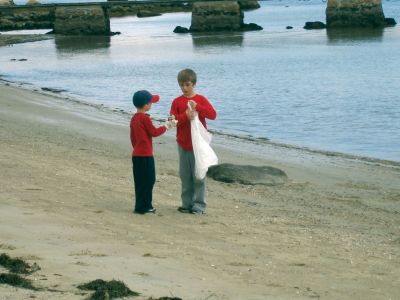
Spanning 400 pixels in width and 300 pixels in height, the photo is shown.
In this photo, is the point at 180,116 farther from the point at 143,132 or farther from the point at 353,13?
the point at 353,13

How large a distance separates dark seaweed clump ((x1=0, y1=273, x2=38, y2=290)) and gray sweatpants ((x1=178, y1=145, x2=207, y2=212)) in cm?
339

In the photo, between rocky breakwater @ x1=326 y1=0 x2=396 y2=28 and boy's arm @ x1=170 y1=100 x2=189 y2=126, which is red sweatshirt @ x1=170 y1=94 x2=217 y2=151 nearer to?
boy's arm @ x1=170 y1=100 x2=189 y2=126

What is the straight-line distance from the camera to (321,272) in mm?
6934

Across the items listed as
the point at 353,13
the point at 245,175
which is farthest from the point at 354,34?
the point at 245,175

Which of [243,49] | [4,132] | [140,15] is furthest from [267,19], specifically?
[4,132]

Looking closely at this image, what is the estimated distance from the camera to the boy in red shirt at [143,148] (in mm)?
8758

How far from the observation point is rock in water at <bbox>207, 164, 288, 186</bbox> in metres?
12.0

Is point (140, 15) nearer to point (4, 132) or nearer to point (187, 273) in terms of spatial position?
point (4, 132)

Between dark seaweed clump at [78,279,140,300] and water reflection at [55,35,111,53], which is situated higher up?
dark seaweed clump at [78,279,140,300]

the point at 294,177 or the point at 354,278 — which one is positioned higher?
the point at 354,278

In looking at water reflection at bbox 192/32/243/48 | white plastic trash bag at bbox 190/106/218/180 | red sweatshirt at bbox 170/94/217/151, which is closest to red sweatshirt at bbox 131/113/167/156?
red sweatshirt at bbox 170/94/217/151

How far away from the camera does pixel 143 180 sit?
894 centimetres

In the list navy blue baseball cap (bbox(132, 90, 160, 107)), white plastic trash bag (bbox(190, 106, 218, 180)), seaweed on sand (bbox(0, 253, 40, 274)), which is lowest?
seaweed on sand (bbox(0, 253, 40, 274))

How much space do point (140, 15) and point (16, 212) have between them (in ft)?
352
